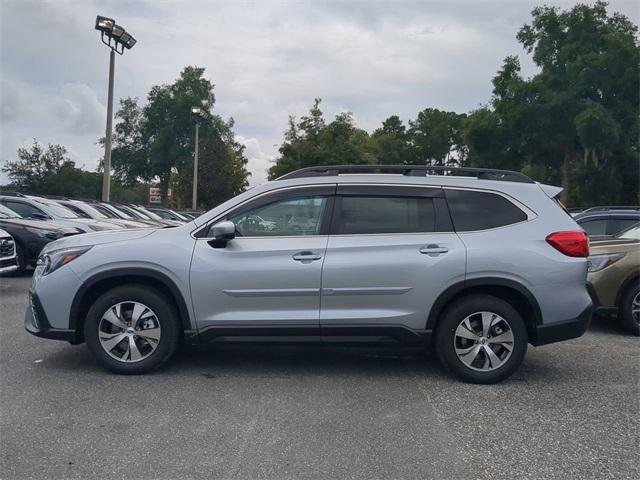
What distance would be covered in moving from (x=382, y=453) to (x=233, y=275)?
6.54ft

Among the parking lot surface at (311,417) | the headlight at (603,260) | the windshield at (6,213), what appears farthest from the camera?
the windshield at (6,213)

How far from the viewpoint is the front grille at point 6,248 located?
9.32 metres

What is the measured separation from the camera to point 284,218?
5.10 metres

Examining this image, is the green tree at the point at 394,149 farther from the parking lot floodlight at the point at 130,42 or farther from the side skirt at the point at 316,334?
the side skirt at the point at 316,334

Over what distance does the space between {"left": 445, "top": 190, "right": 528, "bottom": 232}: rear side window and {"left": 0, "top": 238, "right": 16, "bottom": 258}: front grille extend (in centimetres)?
755

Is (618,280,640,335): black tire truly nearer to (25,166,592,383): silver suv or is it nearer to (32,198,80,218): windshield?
(25,166,592,383): silver suv

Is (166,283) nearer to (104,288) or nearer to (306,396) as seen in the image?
(104,288)

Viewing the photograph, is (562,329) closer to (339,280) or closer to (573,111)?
(339,280)

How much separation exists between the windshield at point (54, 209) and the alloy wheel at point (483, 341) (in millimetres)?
10282

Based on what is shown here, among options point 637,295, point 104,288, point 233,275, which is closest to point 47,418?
point 104,288

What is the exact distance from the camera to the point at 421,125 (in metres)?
73.0

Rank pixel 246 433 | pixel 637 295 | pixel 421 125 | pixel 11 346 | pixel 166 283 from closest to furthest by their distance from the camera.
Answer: pixel 246 433 → pixel 166 283 → pixel 11 346 → pixel 637 295 → pixel 421 125

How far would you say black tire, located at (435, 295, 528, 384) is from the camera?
4891 millimetres

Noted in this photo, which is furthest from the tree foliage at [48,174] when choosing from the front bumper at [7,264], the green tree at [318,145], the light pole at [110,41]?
the front bumper at [7,264]
